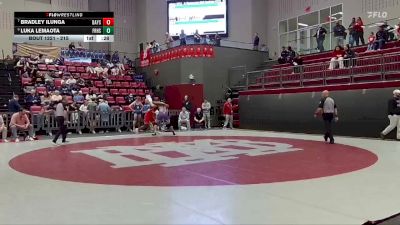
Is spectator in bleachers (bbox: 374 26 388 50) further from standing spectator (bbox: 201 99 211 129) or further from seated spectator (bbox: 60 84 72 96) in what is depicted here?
seated spectator (bbox: 60 84 72 96)

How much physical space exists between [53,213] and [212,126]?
17.8 meters

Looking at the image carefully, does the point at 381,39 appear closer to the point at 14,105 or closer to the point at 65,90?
the point at 14,105

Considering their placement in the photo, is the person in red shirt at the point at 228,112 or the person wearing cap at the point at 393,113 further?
the person in red shirt at the point at 228,112

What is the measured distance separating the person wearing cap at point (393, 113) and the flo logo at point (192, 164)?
109 inches

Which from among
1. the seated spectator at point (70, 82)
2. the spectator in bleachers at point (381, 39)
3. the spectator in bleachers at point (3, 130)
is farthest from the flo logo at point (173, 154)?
the seated spectator at point (70, 82)

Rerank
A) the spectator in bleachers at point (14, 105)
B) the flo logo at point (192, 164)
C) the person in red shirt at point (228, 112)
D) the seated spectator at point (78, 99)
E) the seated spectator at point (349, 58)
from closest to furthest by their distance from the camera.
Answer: the flo logo at point (192, 164) < the spectator in bleachers at point (14, 105) < the seated spectator at point (349, 58) < the seated spectator at point (78, 99) < the person in red shirt at point (228, 112)

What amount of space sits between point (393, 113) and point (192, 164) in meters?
7.94

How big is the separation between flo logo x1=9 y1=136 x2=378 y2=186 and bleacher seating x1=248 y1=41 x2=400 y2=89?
15.4ft

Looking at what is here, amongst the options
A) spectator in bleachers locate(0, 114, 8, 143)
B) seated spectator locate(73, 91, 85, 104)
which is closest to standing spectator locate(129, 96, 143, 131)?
seated spectator locate(73, 91, 85, 104)

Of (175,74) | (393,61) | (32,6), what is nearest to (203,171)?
(393,61)
